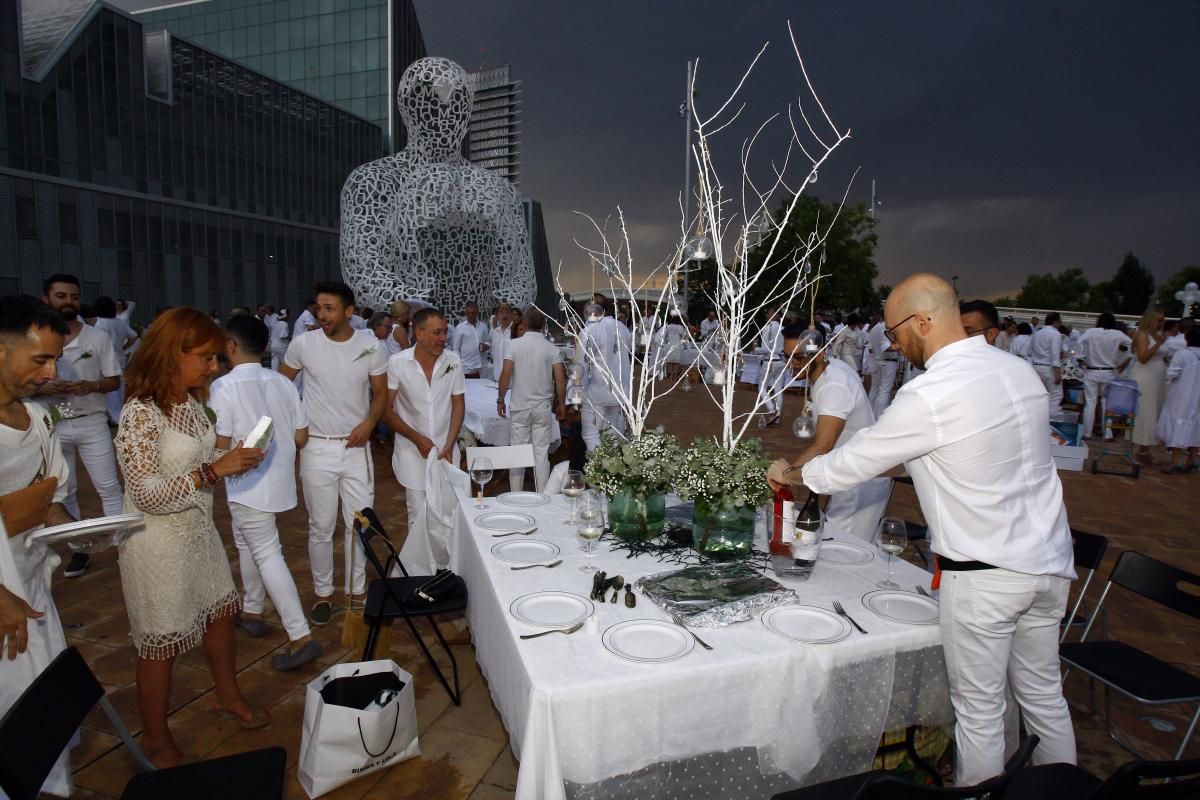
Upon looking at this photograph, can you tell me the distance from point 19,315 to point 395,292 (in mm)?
8455

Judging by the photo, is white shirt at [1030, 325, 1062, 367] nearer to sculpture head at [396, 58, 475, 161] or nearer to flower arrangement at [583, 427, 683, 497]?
flower arrangement at [583, 427, 683, 497]

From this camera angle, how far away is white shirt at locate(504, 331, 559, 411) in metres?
5.59

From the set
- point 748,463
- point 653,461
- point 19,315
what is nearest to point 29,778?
point 19,315

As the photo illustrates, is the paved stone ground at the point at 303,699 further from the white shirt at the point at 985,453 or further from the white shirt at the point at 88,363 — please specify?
the white shirt at the point at 985,453

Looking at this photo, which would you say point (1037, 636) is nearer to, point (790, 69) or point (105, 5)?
point (790, 69)

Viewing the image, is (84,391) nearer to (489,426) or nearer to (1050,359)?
(489,426)

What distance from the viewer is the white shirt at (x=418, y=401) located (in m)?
4.12

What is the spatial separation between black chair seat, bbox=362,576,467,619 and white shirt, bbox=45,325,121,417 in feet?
8.48

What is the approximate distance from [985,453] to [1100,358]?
9.66 meters

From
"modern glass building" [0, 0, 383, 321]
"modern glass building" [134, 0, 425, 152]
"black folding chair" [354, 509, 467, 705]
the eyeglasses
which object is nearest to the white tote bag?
"black folding chair" [354, 509, 467, 705]

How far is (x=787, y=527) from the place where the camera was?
243 centimetres

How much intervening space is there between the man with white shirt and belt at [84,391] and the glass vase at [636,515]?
344 centimetres

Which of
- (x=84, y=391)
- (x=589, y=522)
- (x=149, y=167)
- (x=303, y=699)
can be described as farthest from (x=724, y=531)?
(x=149, y=167)

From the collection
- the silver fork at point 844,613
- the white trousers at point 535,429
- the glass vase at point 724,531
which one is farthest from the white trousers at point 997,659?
the white trousers at point 535,429
